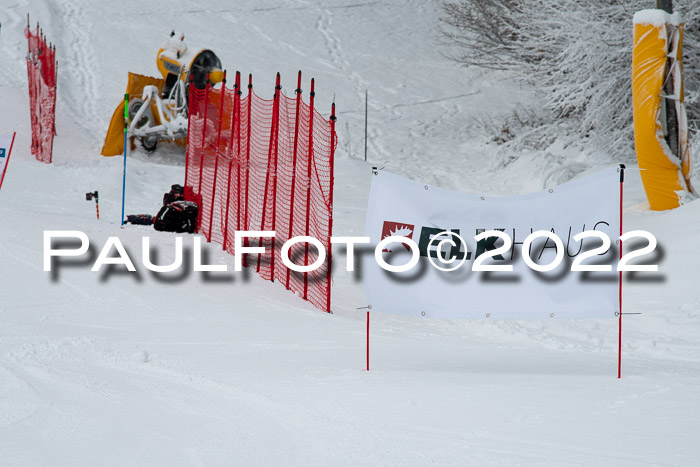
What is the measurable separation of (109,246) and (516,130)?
15.3m

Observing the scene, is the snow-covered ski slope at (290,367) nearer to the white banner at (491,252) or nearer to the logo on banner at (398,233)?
the white banner at (491,252)

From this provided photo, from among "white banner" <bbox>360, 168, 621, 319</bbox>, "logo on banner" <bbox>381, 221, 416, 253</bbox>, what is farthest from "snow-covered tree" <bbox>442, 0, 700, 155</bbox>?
"logo on banner" <bbox>381, 221, 416, 253</bbox>

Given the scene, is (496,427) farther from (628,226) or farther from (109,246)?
(628,226)

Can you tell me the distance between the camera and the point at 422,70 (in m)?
→ 31.7

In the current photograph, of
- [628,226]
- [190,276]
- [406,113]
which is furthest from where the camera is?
[406,113]

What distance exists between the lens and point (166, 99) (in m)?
18.1

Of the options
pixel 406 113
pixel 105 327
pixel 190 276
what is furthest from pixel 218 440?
pixel 406 113

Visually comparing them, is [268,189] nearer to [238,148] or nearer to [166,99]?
[238,148]

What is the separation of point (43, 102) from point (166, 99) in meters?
2.50

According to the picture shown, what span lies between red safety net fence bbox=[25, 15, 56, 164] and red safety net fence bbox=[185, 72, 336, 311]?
14.7ft

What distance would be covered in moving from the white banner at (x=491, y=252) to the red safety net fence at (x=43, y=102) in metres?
12.3

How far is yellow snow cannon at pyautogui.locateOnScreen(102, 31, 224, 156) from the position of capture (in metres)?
17.7

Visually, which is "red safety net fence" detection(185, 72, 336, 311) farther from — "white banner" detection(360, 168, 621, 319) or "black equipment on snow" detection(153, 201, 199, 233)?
"white banner" detection(360, 168, 621, 319)

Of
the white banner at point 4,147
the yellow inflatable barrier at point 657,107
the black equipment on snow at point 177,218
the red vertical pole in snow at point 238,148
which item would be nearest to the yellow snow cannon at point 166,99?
the black equipment on snow at point 177,218
